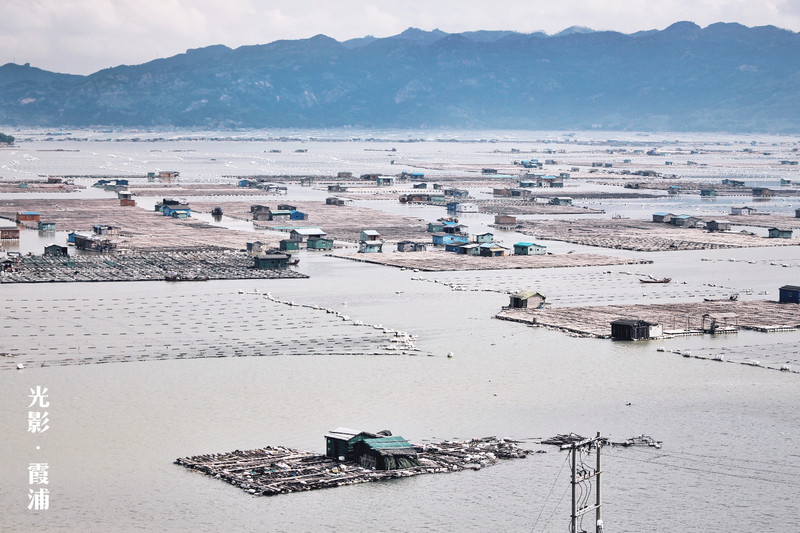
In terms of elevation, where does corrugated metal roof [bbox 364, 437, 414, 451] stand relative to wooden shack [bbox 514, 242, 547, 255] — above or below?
below

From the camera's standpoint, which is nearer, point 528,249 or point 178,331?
point 178,331

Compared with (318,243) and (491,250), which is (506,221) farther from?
(318,243)

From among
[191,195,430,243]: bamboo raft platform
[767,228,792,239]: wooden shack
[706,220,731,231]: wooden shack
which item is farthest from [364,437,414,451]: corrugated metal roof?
[706,220,731,231]: wooden shack

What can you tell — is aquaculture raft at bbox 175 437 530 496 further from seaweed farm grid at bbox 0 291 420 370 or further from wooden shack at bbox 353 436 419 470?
seaweed farm grid at bbox 0 291 420 370

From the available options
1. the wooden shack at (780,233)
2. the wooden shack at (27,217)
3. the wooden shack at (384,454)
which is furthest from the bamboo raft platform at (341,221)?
the wooden shack at (384,454)

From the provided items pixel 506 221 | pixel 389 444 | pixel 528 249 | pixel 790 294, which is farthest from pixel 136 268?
pixel 389 444

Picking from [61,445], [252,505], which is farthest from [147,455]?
[252,505]

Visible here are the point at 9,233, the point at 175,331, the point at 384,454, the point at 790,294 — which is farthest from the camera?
the point at 9,233
